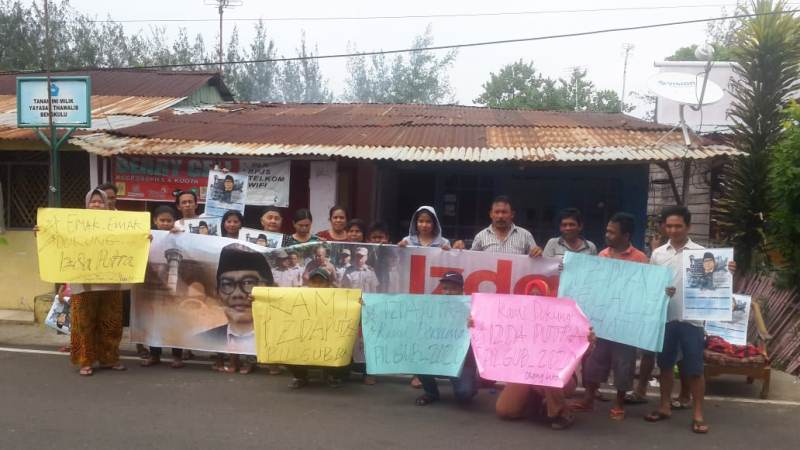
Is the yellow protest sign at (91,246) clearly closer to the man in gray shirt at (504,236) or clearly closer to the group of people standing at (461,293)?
the group of people standing at (461,293)

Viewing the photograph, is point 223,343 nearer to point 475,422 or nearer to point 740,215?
point 475,422

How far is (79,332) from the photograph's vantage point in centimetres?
593

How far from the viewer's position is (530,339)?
15.7 feet

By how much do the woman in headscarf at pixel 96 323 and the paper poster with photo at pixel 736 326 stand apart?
5.53 m

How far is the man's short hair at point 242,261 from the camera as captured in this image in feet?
19.8

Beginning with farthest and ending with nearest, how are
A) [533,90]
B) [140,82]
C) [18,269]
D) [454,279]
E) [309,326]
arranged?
[533,90] → [140,82] → [18,269] → [309,326] → [454,279]

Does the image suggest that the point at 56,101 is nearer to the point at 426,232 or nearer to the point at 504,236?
the point at 426,232

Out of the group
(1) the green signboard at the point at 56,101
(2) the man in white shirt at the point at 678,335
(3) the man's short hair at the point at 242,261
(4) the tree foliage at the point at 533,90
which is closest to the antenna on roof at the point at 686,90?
(2) the man in white shirt at the point at 678,335

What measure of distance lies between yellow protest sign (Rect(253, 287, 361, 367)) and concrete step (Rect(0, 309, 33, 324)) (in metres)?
4.81

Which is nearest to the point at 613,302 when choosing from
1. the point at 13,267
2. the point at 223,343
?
the point at 223,343

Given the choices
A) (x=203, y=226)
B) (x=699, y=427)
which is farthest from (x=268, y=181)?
(x=699, y=427)

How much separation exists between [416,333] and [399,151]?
10.5ft

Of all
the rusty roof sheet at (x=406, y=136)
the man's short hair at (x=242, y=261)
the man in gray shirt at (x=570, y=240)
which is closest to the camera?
the man in gray shirt at (x=570, y=240)

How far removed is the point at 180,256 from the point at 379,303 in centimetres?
210
